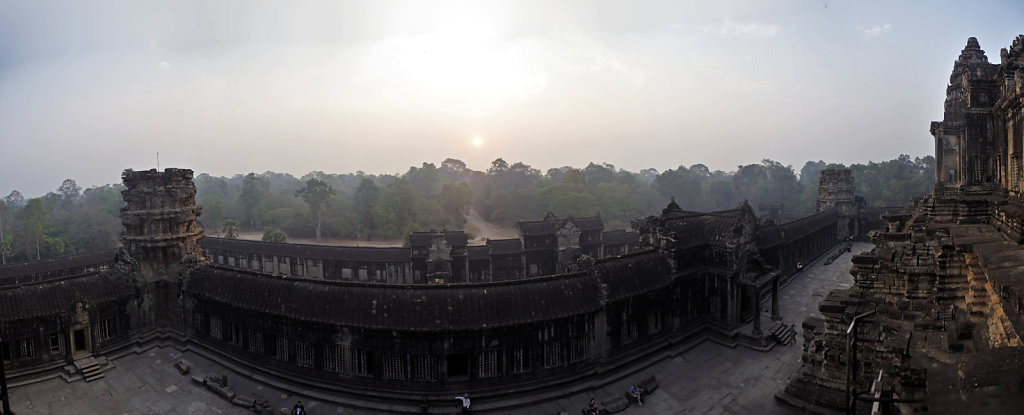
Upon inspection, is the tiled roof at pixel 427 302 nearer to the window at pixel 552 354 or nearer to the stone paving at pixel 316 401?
the window at pixel 552 354

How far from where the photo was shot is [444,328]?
1562 cm

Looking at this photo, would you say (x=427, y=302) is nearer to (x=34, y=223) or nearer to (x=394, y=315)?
(x=394, y=315)

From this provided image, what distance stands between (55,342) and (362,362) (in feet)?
48.1

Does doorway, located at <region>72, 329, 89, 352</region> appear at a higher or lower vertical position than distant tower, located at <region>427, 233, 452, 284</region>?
lower

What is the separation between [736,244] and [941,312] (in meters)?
10.9

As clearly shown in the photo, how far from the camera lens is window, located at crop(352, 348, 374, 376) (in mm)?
16391

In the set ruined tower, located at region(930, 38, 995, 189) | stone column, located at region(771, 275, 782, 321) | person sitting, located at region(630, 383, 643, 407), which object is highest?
ruined tower, located at region(930, 38, 995, 189)

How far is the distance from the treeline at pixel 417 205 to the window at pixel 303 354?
39.3 metres

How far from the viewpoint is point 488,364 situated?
53.5 ft

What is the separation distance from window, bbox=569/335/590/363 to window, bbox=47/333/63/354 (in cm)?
2191

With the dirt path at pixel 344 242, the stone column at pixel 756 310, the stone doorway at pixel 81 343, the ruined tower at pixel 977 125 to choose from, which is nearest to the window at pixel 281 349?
the stone doorway at pixel 81 343

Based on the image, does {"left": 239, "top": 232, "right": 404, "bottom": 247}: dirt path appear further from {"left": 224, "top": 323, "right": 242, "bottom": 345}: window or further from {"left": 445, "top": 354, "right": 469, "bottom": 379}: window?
{"left": 445, "top": 354, "right": 469, "bottom": 379}: window

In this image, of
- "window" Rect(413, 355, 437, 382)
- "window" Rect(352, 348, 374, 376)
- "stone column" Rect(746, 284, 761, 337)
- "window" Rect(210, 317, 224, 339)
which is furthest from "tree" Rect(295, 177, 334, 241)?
"stone column" Rect(746, 284, 761, 337)

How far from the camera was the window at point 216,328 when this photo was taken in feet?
66.5
